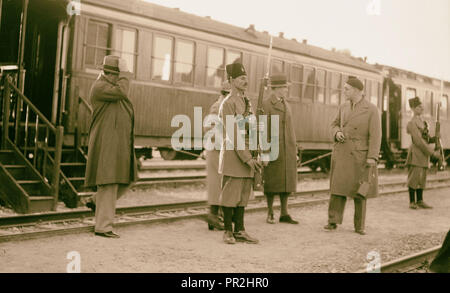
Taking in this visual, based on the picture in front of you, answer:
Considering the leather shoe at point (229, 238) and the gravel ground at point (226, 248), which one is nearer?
the gravel ground at point (226, 248)

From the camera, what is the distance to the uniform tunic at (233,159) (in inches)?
220

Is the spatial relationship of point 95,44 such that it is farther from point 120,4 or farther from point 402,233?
point 402,233

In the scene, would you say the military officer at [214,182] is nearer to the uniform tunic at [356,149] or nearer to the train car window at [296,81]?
the uniform tunic at [356,149]

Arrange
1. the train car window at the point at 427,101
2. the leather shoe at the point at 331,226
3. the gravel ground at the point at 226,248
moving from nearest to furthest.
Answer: the gravel ground at the point at 226,248, the leather shoe at the point at 331,226, the train car window at the point at 427,101

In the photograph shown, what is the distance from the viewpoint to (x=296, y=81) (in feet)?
46.7

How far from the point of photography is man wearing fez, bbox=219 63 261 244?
18.4 feet

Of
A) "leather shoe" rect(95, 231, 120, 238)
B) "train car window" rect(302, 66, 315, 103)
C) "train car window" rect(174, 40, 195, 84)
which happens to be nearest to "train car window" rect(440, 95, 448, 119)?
"train car window" rect(302, 66, 315, 103)

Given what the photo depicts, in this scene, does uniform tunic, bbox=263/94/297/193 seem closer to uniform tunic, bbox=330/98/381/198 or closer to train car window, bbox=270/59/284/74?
uniform tunic, bbox=330/98/381/198

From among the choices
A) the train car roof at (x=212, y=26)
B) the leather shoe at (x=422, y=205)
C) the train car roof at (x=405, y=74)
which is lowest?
the leather shoe at (x=422, y=205)

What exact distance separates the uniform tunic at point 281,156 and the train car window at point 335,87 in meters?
8.63

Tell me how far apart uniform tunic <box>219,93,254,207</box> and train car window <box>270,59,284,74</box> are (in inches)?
305

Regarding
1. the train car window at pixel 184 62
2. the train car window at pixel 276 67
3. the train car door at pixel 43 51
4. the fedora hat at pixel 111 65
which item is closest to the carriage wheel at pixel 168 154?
the train car window at pixel 184 62

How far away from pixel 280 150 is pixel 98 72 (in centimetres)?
427
